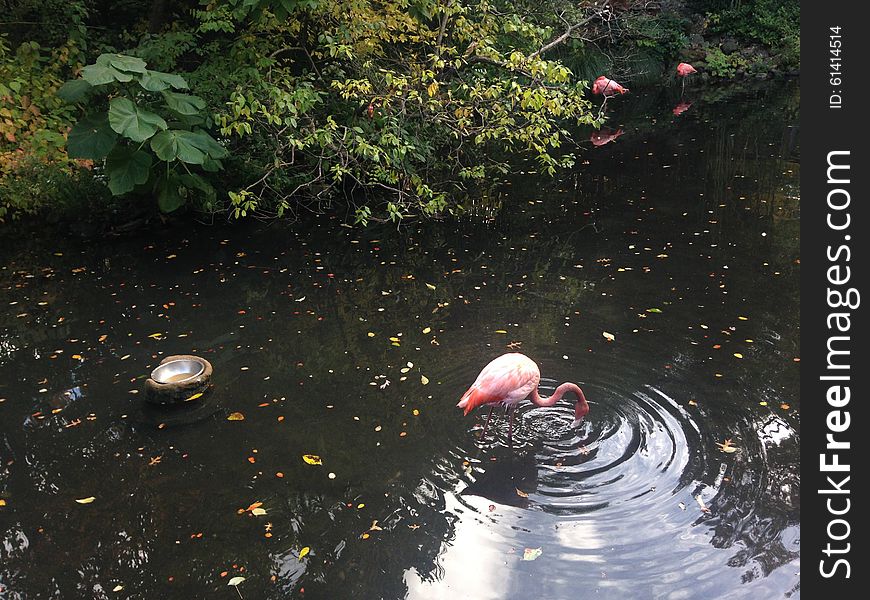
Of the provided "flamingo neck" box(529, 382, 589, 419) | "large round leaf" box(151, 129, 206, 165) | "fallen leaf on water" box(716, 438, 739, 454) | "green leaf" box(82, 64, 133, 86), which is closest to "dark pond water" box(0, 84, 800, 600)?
"fallen leaf on water" box(716, 438, 739, 454)

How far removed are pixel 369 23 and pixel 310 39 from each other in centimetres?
98

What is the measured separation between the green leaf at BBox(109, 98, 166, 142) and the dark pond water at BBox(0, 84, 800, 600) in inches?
58.0

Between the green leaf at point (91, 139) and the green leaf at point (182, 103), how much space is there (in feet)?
2.21

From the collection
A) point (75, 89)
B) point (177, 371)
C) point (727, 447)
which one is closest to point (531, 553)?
point (727, 447)

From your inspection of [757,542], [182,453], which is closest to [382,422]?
[182,453]

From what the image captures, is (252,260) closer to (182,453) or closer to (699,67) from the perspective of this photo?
(182,453)

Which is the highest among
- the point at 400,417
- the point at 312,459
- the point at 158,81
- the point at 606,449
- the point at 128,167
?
the point at 158,81

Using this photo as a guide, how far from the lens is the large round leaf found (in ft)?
23.4

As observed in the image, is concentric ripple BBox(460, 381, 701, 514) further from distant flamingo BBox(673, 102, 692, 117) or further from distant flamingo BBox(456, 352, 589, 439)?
distant flamingo BBox(673, 102, 692, 117)

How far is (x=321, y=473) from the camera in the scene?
4.45 metres

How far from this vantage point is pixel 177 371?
524 cm

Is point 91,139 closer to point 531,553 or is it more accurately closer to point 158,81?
point 158,81

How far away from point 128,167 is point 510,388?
502 centimetres

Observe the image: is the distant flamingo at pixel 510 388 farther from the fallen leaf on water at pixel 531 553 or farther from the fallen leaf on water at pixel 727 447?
the fallen leaf on water at pixel 531 553
